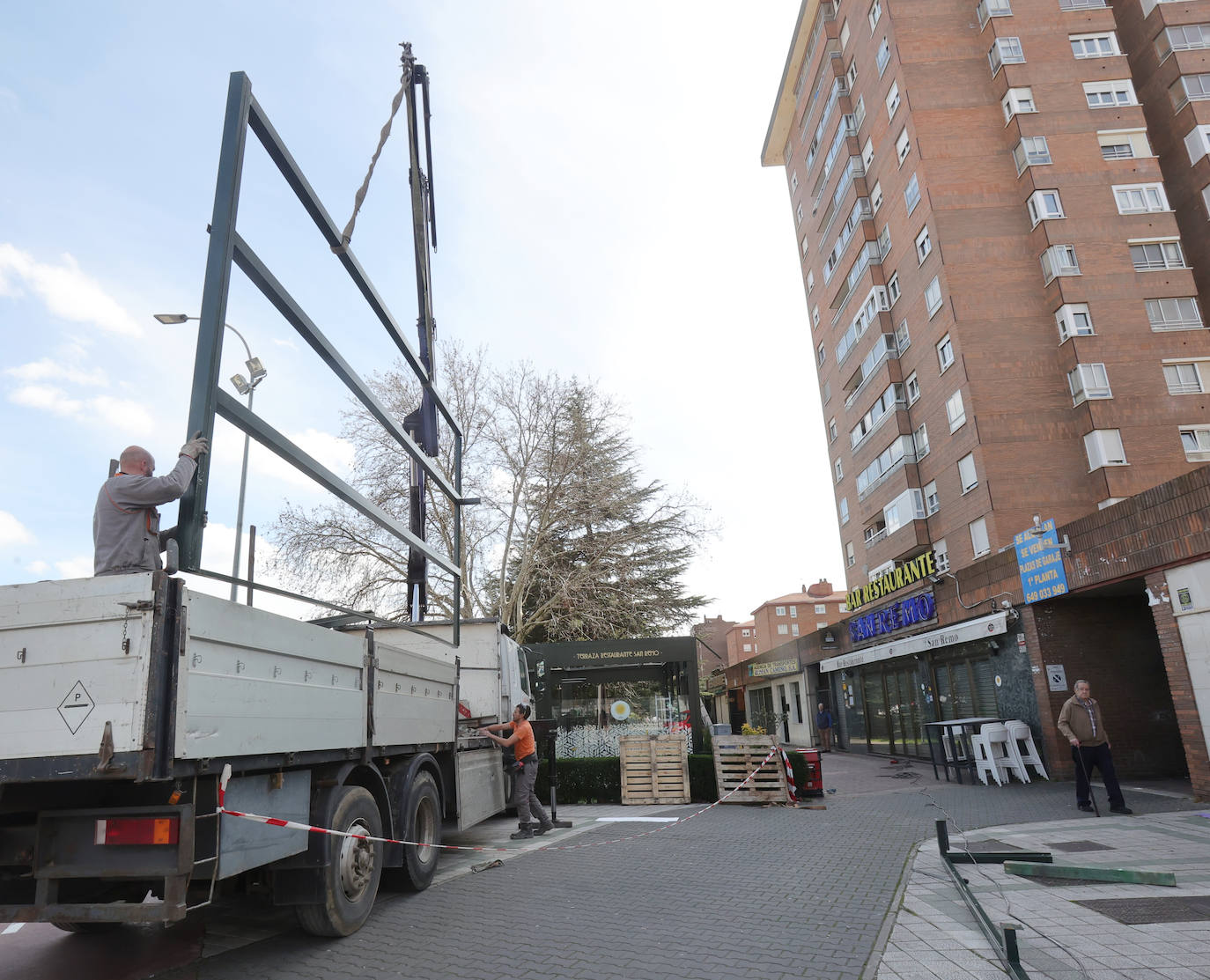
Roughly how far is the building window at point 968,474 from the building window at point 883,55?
16054mm

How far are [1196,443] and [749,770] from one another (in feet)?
62.1

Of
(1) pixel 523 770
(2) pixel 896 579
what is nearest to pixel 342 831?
(1) pixel 523 770

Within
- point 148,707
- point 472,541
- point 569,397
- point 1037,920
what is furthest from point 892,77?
point 148,707

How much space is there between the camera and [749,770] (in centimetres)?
1353

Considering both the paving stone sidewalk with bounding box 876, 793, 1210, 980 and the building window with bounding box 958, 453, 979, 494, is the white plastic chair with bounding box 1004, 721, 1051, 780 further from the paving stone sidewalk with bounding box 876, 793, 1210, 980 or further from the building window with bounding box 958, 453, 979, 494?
the building window with bounding box 958, 453, 979, 494

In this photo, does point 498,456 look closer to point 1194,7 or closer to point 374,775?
point 374,775

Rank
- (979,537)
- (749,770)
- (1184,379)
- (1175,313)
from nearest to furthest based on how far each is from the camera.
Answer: (749,770) → (1184,379) → (979,537) → (1175,313)

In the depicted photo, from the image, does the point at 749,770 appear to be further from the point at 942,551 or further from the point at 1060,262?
the point at 1060,262

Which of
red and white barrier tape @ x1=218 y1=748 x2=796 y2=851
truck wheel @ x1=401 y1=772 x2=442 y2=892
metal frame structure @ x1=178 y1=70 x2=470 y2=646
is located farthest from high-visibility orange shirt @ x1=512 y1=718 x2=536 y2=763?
metal frame structure @ x1=178 y1=70 x2=470 y2=646

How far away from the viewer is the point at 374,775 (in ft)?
19.5

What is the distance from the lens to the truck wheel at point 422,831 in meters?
6.46

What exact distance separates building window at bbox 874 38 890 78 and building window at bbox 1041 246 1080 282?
1043cm

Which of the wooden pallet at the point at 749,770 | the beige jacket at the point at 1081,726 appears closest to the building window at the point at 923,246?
the wooden pallet at the point at 749,770

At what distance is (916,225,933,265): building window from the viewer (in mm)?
27047
